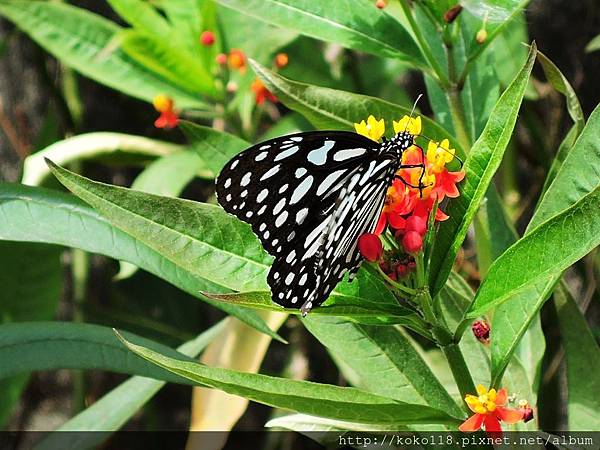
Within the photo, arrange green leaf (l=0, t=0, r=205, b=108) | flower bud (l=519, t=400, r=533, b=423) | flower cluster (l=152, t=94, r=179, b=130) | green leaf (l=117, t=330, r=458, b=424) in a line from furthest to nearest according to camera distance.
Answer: green leaf (l=0, t=0, r=205, b=108) → flower cluster (l=152, t=94, r=179, b=130) → flower bud (l=519, t=400, r=533, b=423) → green leaf (l=117, t=330, r=458, b=424)

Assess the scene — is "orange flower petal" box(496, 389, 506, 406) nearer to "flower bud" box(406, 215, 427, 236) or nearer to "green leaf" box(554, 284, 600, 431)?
"flower bud" box(406, 215, 427, 236)

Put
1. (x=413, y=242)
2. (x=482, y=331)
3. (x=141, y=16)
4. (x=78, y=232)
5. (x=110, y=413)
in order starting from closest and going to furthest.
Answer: (x=413, y=242) → (x=482, y=331) → (x=78, y=232) → (x=110, y=413) → (x=141, y=16)

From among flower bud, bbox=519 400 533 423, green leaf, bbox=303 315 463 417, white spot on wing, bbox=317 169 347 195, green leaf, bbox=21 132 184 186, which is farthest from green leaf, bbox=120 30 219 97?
flower bud, bbox=519 400 533 423

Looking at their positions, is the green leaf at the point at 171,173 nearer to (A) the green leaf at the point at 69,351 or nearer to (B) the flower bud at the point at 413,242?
(A) the green leaf at the point at 69,351

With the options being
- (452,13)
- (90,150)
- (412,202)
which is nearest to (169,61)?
(90,150)

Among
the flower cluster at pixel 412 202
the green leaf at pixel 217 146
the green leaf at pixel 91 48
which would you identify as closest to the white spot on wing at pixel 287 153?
the flower cluster at pixel 412 202

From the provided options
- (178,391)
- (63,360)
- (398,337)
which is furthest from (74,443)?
(178,391)

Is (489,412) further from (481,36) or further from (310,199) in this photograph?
(481,36)
